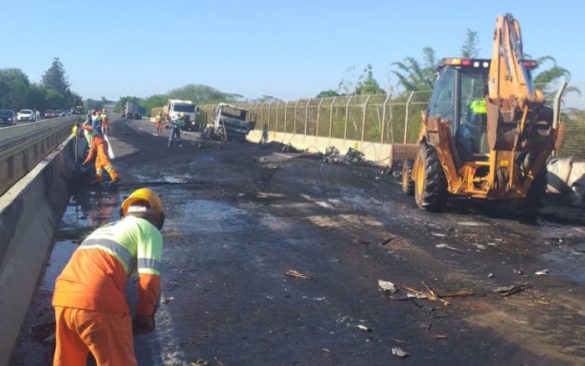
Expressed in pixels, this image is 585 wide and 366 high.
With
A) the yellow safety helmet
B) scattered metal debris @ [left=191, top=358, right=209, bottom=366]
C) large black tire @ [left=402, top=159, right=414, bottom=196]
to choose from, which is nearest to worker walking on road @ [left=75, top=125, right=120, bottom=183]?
large black tire @ [left=402, top=159, right=414, bottom=196]

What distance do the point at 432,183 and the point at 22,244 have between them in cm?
718

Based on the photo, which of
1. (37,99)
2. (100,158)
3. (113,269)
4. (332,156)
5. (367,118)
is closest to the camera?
(113,269)

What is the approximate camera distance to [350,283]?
271 inches

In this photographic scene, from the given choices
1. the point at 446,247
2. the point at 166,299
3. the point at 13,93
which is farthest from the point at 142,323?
the point at 13,93

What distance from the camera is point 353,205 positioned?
41.4ft

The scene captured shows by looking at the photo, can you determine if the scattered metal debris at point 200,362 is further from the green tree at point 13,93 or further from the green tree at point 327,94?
the green tree at point 13,93

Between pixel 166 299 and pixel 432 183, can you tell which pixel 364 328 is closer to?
pixel 166 299

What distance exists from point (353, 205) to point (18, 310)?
820cm

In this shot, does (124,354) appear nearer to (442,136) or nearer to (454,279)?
(454,279)

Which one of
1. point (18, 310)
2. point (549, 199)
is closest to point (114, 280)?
point (18, 310)

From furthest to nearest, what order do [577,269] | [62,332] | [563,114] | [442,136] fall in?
[563,114] < [442,136] < [577,269] < [62,332]

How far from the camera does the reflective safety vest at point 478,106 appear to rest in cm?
1146

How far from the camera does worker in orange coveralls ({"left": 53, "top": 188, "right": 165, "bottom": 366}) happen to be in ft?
10.4

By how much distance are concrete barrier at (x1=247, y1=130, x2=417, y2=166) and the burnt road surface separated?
233 cm
